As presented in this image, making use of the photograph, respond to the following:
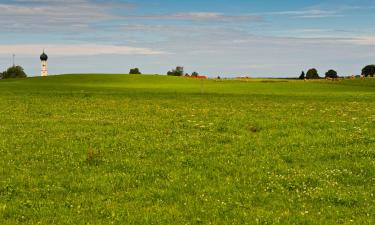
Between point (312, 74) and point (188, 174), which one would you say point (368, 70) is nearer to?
point (312, 74)

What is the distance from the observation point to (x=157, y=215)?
12.7m

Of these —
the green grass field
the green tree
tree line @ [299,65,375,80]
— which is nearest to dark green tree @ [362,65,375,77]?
tree line @ [299,65,375,80]

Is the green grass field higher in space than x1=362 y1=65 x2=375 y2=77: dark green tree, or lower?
lower

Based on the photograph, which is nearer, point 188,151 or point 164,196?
point 164,196

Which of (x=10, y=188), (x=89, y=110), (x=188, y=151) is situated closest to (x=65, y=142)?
(x=188, y=151)

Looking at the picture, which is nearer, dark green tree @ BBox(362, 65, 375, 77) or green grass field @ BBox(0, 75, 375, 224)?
green grass field @ BBox(0, 75, 375, 224)

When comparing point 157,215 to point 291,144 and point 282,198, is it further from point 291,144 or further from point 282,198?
point 291,144

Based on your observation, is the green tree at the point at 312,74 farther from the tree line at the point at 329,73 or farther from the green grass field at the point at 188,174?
the green grass field at the point at 188,174

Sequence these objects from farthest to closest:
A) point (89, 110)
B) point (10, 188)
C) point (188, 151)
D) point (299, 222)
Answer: point (89, 110)
point (188, 151)
point (10, 188)
point (299, 222)

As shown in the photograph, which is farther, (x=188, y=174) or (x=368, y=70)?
(x=368, y=70)

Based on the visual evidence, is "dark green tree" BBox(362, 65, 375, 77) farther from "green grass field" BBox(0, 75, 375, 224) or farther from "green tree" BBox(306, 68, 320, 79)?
"green grass field" BBox(0, 75, 375, 224)

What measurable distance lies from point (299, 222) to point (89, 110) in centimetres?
3009

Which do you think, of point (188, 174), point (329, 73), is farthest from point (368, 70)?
point (188, 174)

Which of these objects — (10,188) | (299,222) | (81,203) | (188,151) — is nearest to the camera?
(299,222)
